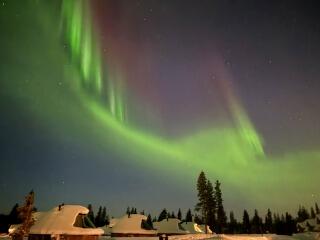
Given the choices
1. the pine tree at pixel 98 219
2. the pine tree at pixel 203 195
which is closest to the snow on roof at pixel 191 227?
→ the pine tree at pixel 203 195

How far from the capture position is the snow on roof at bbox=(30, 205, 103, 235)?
30422 millimetres

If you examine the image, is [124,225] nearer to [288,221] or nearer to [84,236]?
[84,236]

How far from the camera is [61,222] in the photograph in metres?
31.2

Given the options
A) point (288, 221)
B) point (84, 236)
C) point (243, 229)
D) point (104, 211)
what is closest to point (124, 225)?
point (84, 236)

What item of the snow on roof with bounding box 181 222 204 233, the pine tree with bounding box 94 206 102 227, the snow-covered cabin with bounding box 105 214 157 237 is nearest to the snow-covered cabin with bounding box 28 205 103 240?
the snow-covered cabin with bounding box 105 214 157 237

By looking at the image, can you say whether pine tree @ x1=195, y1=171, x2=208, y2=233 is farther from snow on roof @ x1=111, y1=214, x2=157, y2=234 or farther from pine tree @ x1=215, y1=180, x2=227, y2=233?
snow on roof @ x1=111, y1=214, x2=157, y2=234

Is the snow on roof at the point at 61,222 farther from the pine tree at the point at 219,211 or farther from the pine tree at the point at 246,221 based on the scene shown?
the pine tree at the point at 246,221

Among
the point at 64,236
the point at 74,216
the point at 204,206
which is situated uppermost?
the point at 204,206

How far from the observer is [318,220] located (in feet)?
280

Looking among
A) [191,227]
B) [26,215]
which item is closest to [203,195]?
[191,227]

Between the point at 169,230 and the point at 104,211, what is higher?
the point at 104,211

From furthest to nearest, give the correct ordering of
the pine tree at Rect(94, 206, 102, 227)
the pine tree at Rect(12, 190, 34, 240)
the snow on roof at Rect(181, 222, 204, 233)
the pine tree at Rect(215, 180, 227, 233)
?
the pine tree at Rect(94, 206, 102, 227) → the pine tree at Rect(215, 180, 227, 233) → the snow on roof at Rect(181, 222, 204, 233) → the pine tree at Rect(12, 190, 34, 240)

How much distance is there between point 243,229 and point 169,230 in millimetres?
48163

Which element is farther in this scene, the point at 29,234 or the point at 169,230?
the point at 169,230
